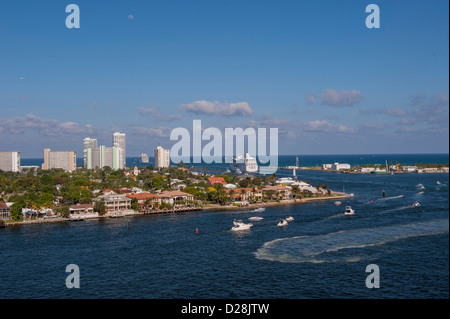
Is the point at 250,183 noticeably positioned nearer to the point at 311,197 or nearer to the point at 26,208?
the point at 311,197

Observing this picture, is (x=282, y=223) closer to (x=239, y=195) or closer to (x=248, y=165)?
(x=239, y=195)

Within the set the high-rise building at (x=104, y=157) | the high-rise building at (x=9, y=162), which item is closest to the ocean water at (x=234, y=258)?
the high-rise building at (x=9, y=162)

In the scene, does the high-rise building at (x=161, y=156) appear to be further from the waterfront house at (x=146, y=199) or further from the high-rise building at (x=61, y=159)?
the waterfront house at (x=146, y=199)

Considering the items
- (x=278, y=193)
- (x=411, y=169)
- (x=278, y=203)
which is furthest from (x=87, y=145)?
(x=411, y=169)

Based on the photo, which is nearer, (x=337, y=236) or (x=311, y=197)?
(x=337, y=236)

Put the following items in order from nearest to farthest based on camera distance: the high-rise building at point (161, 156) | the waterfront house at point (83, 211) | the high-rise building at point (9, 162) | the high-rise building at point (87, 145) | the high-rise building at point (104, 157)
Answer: the waterfront house at point (83, 211), the high-rise building at point (9, 162), the high-rise building at point (104, 157), the high-rise building at point (87, 145), the high-rise building at point (161, 156)
